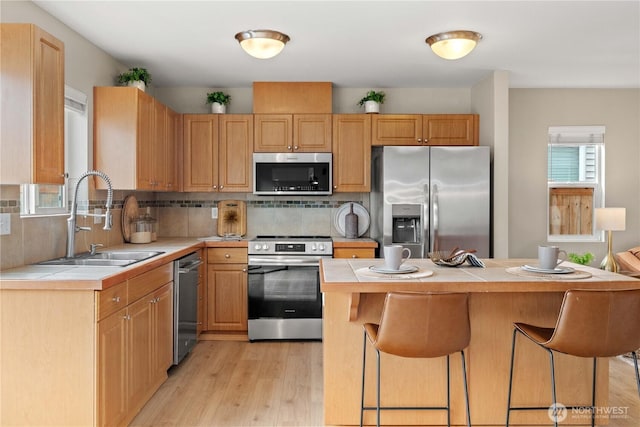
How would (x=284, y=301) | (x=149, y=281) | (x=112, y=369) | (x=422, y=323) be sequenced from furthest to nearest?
1. (x=284, y=301)
2. (x=149, y=281)
3. (x=112, y=369)
4. (x=422, y=323)

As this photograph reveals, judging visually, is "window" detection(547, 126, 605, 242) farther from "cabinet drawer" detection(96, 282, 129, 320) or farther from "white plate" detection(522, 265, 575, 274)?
"cabinet drawer" detection(96, 282, 129, 320)

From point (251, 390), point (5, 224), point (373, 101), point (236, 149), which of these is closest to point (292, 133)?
point (236, 149)

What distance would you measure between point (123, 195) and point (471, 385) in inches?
125

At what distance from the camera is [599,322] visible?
2.11m

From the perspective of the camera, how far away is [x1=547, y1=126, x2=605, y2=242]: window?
5.32 meters

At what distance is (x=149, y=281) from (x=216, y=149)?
1992 mm

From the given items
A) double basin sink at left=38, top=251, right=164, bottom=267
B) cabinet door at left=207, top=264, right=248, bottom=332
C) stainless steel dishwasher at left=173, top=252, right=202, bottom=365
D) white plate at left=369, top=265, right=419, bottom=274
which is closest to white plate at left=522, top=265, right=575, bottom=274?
white plate at left=369, top=265, right=419, bottom=274

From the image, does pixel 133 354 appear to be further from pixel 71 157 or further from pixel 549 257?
pixel 549 257

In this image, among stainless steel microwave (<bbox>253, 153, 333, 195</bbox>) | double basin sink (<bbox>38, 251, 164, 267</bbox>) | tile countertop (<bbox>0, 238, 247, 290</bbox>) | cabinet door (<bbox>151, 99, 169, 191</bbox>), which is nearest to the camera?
tile countertop (<bbox>0, 238, 247, 290</bbox>)

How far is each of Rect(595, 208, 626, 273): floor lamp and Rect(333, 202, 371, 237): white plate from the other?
7.70 feet

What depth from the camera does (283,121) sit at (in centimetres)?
470

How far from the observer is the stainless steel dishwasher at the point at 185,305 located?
359cm

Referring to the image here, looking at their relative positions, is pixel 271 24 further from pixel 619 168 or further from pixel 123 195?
pixel 619 168

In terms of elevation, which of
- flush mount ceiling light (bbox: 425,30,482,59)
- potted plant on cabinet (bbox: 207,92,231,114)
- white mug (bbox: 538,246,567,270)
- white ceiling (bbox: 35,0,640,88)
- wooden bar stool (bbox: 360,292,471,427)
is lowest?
wooden bar stool (bbox: 360,292,471,427)
